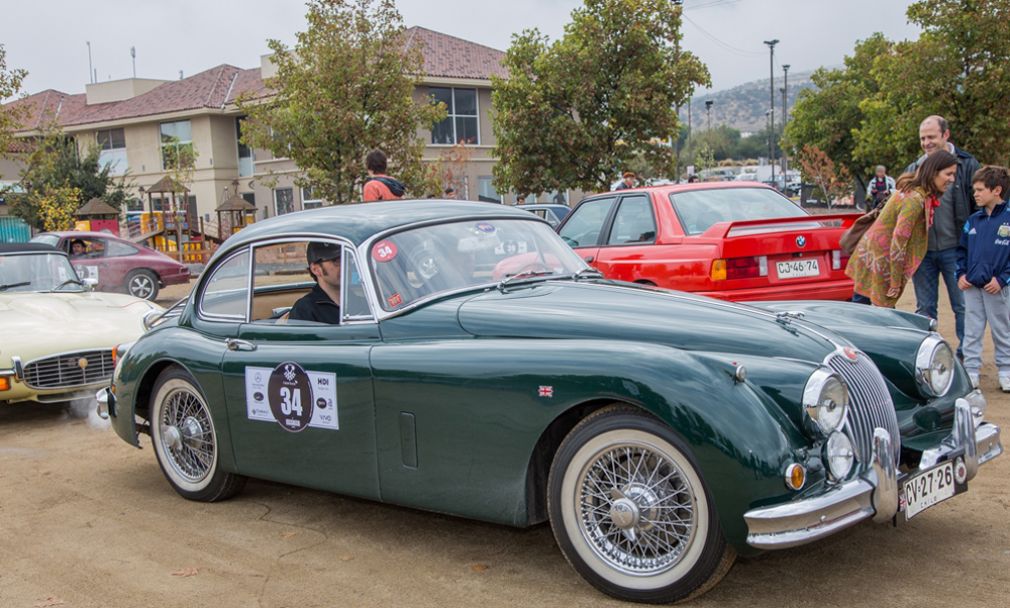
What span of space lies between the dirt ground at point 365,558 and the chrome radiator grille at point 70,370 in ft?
6.17

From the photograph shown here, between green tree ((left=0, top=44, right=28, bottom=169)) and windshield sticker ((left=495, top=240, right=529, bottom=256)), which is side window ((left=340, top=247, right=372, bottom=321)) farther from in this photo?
green tree ((left=0, top=44, right=28, bottom=169))

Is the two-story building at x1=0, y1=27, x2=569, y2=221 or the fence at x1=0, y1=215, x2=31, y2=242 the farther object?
the two-story building at x1=0, y1=27, x2=569, y2=221

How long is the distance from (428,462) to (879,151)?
32453 millimetres

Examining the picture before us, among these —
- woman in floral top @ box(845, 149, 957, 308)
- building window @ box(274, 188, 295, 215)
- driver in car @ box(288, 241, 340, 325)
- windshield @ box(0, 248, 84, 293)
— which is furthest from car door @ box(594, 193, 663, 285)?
building window @ box(274, 188, 295, 215)

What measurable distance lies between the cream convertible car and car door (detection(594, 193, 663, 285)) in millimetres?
4275

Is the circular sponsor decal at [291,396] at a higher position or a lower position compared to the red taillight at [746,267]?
lower

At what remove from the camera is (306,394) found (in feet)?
15.6

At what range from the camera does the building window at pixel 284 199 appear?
A: 41125 mm

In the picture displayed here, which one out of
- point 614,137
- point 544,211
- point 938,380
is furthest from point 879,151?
point 938,380

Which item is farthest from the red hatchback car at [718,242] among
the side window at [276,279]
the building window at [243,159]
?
the building window at [243,159]

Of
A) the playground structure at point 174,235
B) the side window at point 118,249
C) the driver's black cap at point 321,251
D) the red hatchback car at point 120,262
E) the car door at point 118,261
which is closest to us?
the driver's black cap at point 321,251

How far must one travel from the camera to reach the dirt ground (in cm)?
387

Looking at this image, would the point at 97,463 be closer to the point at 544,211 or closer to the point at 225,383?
the point at 225,383

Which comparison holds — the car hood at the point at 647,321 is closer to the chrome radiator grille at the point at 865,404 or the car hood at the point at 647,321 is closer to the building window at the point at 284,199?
the chrome radiator grille at the point at 865,404
